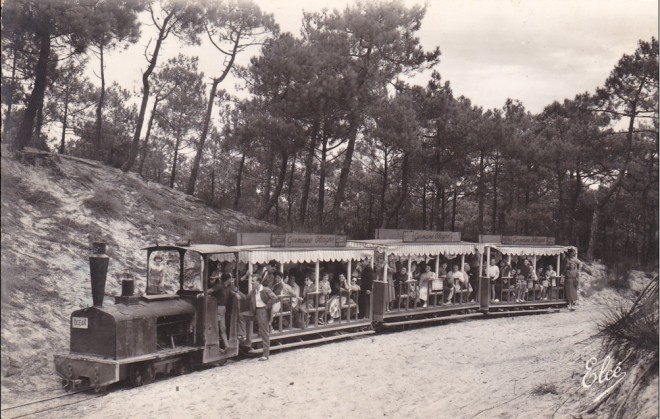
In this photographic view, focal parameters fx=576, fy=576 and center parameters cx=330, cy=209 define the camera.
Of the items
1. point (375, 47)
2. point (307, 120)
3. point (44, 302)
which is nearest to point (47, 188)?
point (44, 302)

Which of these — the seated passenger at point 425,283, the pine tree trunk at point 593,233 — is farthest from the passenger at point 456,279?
the pine tree trunk at point 593,233

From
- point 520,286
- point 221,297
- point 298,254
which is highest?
point 298,254

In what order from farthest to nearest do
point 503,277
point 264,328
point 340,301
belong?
1. point 503,277
2. point 340,301
3. point 264,328

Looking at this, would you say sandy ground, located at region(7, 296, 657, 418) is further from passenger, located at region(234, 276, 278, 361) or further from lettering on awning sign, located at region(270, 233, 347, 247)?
lettering on awning sign, located at region(270, 233, 347, 247)

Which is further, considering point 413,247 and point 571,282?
point 571,282

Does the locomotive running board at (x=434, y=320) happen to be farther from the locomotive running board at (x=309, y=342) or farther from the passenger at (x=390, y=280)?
the locomotive running board at (x=309, y=342)

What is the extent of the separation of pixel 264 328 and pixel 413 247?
5313 mm

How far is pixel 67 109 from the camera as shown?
872 inches

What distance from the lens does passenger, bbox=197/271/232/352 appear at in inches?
426

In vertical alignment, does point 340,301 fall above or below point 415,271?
below

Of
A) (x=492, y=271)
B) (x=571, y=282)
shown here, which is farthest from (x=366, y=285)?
(x=571, y=282)

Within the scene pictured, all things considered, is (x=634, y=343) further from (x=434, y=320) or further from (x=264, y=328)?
(x=434, y=320)

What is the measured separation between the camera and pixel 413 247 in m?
15.2
